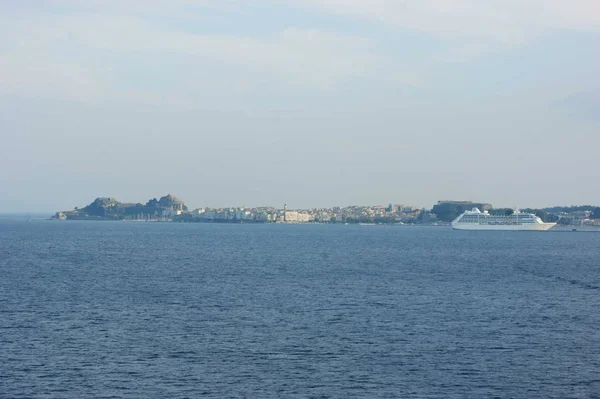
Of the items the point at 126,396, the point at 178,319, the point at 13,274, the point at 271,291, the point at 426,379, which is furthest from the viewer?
the point at 13,274

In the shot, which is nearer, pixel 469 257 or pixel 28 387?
pixel 28 387

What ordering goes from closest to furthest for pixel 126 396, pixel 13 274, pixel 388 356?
1. pixel 126 396
2. pixel 388 356
3. pixel 13 274

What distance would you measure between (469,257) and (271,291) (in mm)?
56570

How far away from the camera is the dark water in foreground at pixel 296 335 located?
3191 centimetres

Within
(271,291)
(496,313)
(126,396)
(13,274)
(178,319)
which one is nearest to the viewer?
(126,396)

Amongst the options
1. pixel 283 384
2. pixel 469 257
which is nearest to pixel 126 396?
pixel 283 384

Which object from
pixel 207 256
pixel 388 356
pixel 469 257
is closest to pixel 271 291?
pixel 388 356

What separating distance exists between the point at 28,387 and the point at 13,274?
4840 centimetres

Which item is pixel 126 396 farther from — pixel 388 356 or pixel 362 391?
pixel 388 356

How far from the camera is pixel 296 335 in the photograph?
4203 cm

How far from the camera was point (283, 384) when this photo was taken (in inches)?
1256

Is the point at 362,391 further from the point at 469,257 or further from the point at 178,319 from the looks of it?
the point at 469,257

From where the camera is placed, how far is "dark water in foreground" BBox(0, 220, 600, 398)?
31906 mm

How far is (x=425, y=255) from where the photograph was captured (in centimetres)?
11662
